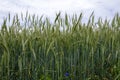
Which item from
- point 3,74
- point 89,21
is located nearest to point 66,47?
point 89,21

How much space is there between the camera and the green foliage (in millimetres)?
3202

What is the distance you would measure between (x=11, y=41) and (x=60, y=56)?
1.68 feet

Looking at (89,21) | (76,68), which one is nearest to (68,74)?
(76,68)

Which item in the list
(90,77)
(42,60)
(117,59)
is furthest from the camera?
(117,59)

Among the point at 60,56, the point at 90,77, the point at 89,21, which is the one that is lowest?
the point at 90,77

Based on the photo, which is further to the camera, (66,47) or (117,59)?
(117,59)

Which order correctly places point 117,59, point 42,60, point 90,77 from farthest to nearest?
point 117,59
point 90,77
point 42,60

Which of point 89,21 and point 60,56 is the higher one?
point 89,21

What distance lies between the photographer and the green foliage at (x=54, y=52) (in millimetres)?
3202

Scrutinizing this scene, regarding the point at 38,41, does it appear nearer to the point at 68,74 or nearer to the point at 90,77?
the point at 68,74

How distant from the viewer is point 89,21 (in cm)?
348

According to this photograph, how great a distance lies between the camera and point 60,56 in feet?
10.7

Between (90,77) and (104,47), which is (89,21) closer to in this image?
(104,47)

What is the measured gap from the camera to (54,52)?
313cm
